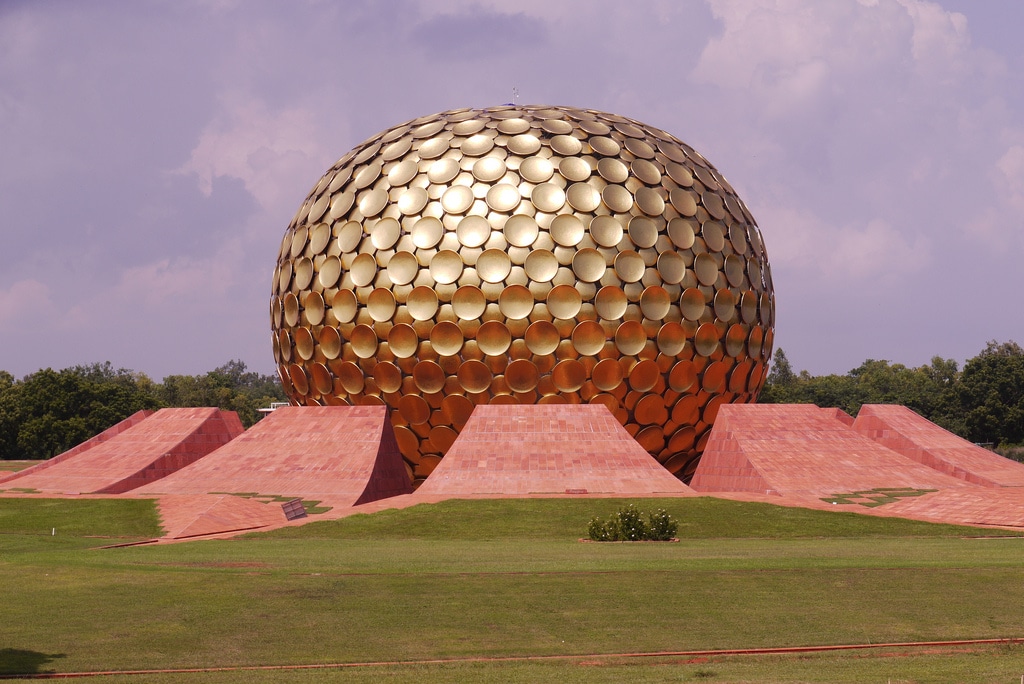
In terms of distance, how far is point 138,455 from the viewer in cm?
2980

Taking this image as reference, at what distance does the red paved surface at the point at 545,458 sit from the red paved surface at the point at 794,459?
2.46 meters

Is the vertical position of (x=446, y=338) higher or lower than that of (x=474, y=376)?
higher

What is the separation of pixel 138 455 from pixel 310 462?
6.20m

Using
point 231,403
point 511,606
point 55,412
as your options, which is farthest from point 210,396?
point 511,606

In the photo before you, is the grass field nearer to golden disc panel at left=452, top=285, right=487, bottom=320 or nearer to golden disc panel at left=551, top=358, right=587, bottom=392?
golden disc panel at left=551, top=358, right=587, bottom=392

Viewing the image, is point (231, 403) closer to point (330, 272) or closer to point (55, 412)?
point (55, 412)

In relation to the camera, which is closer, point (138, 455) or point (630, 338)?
point (630, 338)

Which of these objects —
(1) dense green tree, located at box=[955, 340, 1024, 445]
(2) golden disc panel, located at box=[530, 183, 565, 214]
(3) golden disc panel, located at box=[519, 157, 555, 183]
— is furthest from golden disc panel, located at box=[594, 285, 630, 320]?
(1) dense green tree, located at box=[955, 340, 1024, 445]

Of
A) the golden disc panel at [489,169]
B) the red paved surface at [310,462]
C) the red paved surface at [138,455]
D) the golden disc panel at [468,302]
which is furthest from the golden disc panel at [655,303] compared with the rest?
the red paved surface at [138,455]

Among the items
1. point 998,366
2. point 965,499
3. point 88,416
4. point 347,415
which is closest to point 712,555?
point 965,499

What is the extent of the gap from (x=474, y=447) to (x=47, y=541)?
390 inches

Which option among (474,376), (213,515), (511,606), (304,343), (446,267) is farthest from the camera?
(304,343)

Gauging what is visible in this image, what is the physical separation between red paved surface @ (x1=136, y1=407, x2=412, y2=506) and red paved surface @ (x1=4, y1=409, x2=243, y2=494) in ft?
7.76

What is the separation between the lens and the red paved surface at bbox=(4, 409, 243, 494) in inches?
1101
